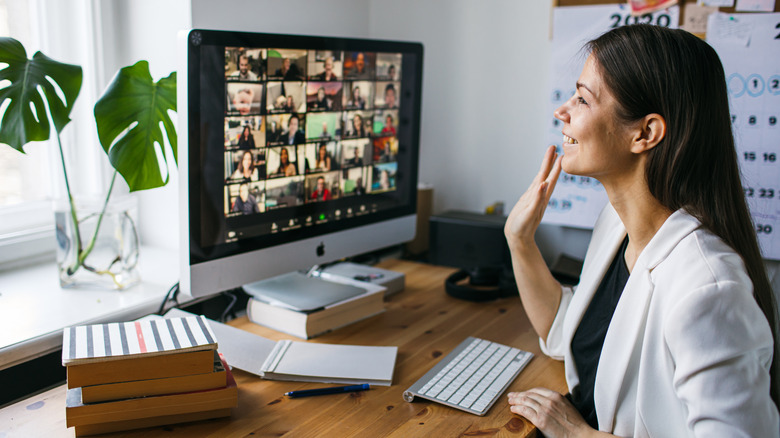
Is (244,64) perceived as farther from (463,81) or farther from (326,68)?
(463,81)

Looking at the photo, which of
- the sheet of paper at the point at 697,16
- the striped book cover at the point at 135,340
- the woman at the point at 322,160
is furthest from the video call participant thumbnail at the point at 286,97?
the sheet of paper at the point at 697,16

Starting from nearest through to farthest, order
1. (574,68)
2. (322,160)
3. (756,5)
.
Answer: (322,160) → (756,5) → (574,68)

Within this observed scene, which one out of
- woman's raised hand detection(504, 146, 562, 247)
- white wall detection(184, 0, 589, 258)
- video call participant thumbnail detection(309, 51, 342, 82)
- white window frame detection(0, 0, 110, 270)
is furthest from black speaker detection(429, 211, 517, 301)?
white window frame detection(0, 0, 110, 270)

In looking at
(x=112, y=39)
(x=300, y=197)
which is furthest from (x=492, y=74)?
(x=112, y=39)

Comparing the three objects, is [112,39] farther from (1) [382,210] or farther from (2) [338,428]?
(2) [338,428]

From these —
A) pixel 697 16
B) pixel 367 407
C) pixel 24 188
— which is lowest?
pixel 367 407

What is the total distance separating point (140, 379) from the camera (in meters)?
0.98

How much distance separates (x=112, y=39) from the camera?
1.63 metres

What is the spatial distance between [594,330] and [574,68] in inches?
34.5

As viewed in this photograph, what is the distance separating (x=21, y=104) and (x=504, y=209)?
1372 mm

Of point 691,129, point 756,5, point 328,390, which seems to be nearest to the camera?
point 691,129

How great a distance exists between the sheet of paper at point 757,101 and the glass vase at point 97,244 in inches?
58.9

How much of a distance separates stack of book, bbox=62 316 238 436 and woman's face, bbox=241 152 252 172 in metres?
0.37

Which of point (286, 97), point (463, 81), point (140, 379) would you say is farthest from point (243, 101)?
point (463, 81)
